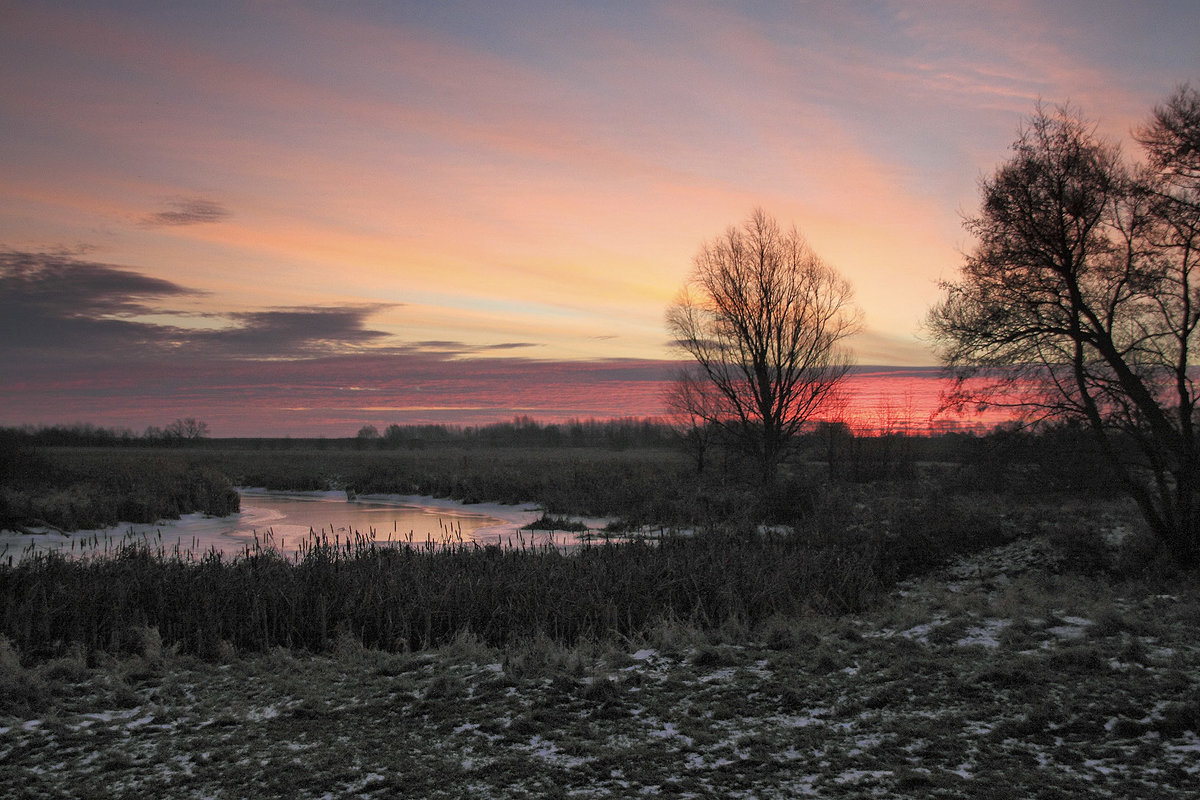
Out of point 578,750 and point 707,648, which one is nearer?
point 578,750

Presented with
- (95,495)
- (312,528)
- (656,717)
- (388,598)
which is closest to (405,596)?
(388,598)

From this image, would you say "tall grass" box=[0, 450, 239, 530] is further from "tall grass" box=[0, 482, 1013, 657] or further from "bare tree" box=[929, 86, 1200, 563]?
"bare tree" box=[929, 86, 1200, 563]

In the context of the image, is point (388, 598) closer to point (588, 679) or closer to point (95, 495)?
point (588, 679)

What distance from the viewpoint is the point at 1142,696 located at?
230 inches

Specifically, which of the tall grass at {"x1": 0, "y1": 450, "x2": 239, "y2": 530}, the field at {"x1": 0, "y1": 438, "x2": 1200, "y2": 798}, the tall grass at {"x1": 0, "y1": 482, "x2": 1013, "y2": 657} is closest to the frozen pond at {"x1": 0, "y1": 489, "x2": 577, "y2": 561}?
the tall grass at {"x1": 0, "y1": 450, "x2": 239, "y2": 530}

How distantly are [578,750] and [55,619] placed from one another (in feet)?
24.8

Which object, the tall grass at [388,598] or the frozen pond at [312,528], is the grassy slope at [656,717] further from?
the frozen pond at [312,528]

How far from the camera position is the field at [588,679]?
4.80 m

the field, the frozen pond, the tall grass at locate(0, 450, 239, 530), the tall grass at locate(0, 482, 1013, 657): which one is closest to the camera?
the field

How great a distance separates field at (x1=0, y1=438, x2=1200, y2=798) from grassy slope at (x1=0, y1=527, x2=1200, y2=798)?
0.08 ft

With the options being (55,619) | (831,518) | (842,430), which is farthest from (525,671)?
(842,430)

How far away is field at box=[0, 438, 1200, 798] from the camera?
4.80 m

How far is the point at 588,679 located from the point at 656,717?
1.12 meters

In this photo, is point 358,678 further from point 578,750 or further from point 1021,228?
point 1021,228
